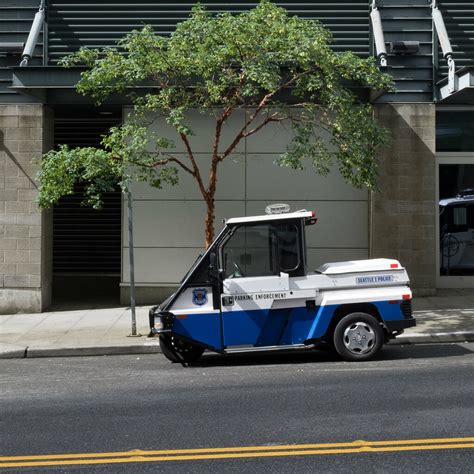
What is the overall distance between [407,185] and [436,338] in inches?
193

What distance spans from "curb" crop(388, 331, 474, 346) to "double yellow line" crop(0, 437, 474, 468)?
580cm

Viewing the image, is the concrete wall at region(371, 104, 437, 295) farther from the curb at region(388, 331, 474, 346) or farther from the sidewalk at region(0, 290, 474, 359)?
the curb at region(388, 331, 474, 346)

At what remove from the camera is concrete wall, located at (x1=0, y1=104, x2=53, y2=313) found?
16297mm

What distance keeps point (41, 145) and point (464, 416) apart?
11.3 m

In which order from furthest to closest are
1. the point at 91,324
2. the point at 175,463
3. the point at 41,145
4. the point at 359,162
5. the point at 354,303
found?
1. the point at 41,145
2. the point at 91,324
3. the point at 359,162
4. the point at 354,303
5. the point at 175,463

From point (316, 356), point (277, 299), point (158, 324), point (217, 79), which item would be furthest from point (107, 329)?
point (217, 79)

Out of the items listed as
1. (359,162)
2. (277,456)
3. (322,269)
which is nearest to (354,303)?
(322,269)

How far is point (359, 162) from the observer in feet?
42.3

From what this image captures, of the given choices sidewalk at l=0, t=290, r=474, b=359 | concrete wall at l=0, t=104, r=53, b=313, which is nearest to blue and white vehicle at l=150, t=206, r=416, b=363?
sidewalk at l=0, t=290, r=474, b=359

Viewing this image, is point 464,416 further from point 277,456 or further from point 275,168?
point 275,168

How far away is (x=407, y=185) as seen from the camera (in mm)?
16547

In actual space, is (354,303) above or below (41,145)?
below

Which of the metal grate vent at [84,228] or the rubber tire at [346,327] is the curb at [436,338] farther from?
the metal grate vent at [84,228]

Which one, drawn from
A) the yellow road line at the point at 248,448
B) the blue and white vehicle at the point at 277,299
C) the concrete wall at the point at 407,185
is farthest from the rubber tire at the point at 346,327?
the concrete wall at the point at 407,185
